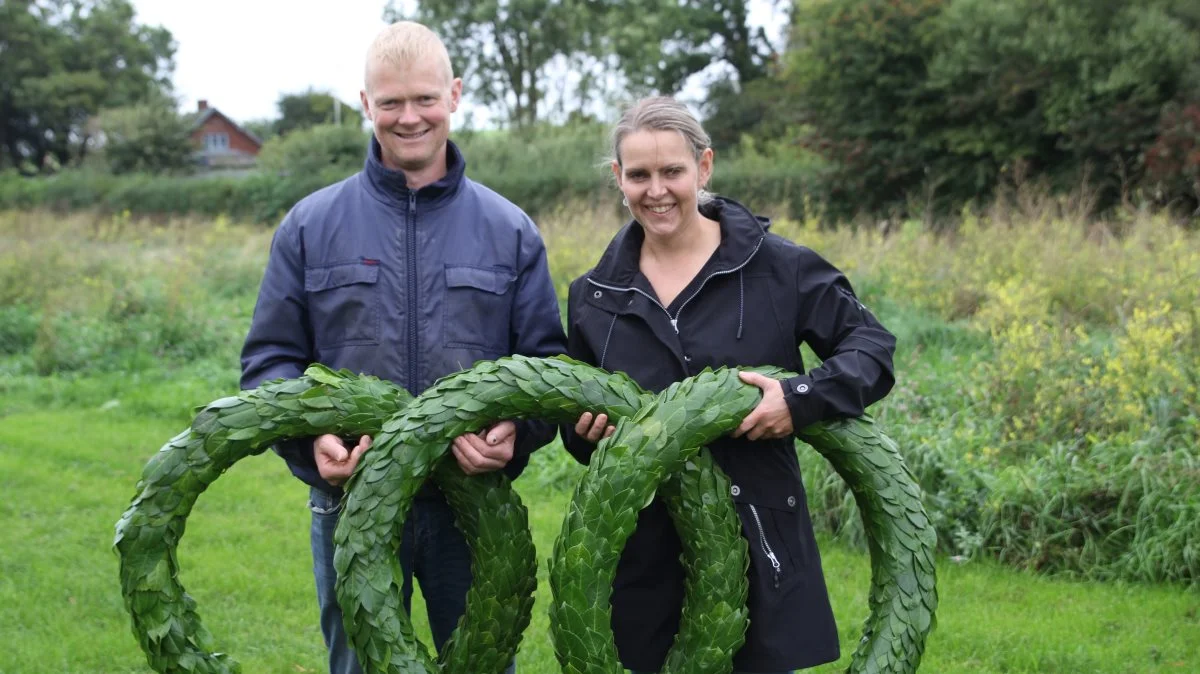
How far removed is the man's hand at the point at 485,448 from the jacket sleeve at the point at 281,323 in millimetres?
521

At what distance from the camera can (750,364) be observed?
115 inches

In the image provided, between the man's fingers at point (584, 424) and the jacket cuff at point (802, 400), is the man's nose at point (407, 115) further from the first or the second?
the jacket cuff at point (802, 400)

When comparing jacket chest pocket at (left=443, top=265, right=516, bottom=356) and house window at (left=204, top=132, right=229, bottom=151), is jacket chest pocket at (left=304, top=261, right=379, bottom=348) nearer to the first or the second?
jacket chest pocket at (left=443, top=265, right=516, bottom=356)

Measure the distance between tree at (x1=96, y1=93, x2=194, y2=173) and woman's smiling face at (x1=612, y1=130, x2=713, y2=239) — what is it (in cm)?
3838

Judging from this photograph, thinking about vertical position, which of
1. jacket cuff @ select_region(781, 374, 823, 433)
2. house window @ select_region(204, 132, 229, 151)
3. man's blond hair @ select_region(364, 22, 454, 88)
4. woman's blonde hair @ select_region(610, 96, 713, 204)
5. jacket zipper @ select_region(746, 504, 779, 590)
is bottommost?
house window @ select_region(204, 132, 229, 151)

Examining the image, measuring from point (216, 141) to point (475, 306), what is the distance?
223ft


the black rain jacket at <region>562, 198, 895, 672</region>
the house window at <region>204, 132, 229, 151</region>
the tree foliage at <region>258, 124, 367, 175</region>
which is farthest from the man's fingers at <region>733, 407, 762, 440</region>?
the house window at <region>204, 132, 229, 151</region>

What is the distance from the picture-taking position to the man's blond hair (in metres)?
2.96

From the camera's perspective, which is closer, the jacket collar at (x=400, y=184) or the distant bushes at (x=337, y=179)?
the jacket collar at (x=400, y=184)

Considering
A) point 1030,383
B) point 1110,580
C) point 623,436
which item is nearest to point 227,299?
point 1030,383

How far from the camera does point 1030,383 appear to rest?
646cm

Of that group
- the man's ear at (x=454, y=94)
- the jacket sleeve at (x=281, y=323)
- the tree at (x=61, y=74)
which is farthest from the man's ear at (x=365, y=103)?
the tree at (x=61, y=74)

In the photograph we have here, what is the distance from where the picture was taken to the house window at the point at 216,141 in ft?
214

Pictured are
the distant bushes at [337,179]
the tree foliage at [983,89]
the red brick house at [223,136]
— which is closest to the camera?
the tree foliage at [983,89]
